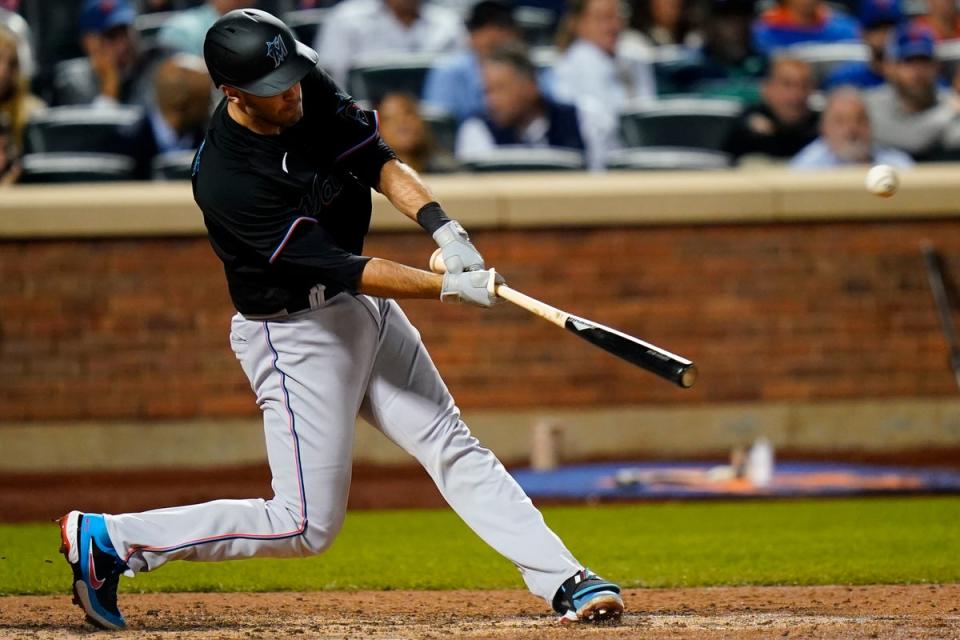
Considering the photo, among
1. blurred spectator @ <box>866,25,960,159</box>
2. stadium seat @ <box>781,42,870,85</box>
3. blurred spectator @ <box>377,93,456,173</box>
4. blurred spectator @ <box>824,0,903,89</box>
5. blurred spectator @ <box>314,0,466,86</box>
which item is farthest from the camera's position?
stadium seat @ <box>781,42,870,85</box>

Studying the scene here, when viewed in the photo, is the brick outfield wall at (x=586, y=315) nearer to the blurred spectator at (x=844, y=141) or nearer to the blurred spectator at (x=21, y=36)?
the blurred spectator at (x=844, y=141)

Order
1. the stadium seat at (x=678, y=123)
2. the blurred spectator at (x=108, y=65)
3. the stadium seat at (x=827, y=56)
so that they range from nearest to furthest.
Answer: the stadium seat at (x=678, y=123), the blurred spectator at (x=108, y=65), the stadium seat at (x=827, y=56)

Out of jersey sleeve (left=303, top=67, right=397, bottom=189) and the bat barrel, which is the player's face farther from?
the bat barrel

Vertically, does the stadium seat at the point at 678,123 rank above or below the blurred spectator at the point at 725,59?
below

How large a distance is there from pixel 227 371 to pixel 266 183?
18.1 feet

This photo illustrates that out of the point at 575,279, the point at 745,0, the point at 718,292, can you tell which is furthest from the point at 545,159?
the point at 745,0

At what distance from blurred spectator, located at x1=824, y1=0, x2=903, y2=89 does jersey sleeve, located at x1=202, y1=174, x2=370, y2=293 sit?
23.5 ft

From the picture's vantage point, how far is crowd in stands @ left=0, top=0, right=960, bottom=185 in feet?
31.2

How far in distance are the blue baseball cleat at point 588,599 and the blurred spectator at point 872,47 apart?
22.6ft

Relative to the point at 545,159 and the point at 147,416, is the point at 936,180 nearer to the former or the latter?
the point at 545,159

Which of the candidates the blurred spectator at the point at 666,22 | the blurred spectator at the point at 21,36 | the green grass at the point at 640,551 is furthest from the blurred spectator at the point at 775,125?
the blurred spectator at the point at 21,36

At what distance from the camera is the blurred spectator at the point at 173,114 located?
368 inches

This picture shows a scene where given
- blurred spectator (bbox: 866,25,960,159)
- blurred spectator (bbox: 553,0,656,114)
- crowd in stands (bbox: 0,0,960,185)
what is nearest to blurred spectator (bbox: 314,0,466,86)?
crowd in stands (bbox: 0,0,960,185)

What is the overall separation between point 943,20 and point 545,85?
10.7 ft
